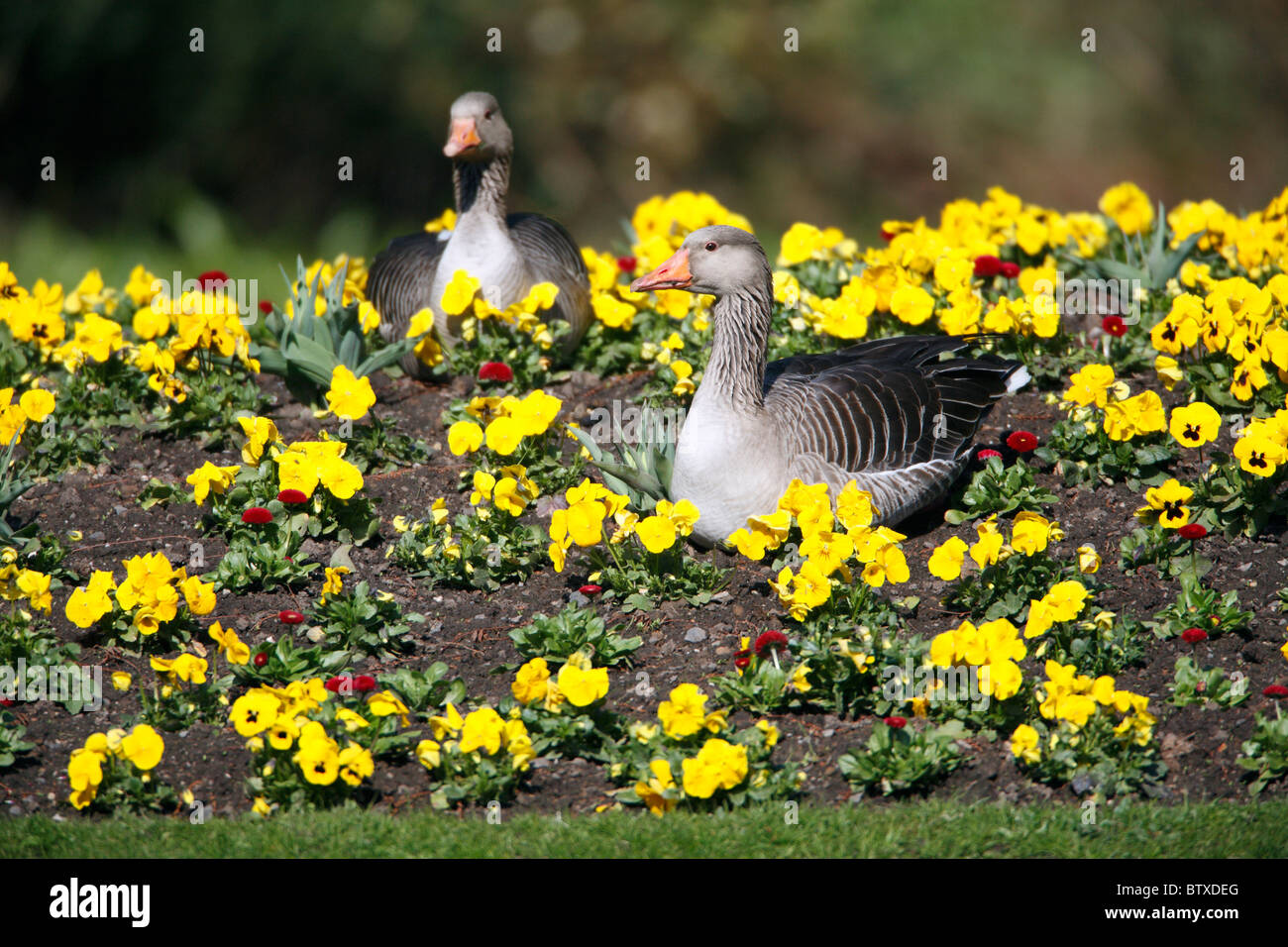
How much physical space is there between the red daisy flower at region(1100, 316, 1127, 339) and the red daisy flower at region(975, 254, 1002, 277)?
2.64 feet

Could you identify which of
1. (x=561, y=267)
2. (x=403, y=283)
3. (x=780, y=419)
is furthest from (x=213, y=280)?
(x=780, y=419)

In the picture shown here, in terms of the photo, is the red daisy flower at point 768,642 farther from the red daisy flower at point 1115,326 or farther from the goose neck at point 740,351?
the red daisy flower at point 1115,326

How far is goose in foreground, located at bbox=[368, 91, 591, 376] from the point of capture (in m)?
6.68

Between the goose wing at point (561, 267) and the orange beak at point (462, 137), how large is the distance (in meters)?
0.56

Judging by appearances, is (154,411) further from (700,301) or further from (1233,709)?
(1233,709)

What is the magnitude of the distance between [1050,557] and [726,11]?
9.54 metres

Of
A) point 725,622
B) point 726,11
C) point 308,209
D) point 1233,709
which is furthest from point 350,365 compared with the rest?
point 726,11

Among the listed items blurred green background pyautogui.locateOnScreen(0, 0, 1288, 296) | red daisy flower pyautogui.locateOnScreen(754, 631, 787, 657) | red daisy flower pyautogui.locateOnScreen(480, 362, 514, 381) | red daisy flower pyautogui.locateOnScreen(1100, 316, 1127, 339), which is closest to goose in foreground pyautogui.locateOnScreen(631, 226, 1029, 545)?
red daisy flower pyautogui.locateOnScreen(754, 631, 787, 657)

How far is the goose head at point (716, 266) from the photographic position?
17.5 ft

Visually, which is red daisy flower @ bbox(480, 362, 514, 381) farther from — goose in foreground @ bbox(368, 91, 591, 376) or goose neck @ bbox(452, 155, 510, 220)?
goose neck @ bbox(452, 155, 510, 220)

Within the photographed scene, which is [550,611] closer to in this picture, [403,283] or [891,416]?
[891,416]

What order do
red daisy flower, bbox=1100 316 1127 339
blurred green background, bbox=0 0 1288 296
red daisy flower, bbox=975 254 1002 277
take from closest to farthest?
red daisy flower, bbox=1100 316 1127 339 < red daisy flower, bbox=975 254 1002 277 < blurred green background, bbox=0 0 1288 296

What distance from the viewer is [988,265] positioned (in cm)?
694

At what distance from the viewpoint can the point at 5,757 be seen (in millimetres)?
4230
